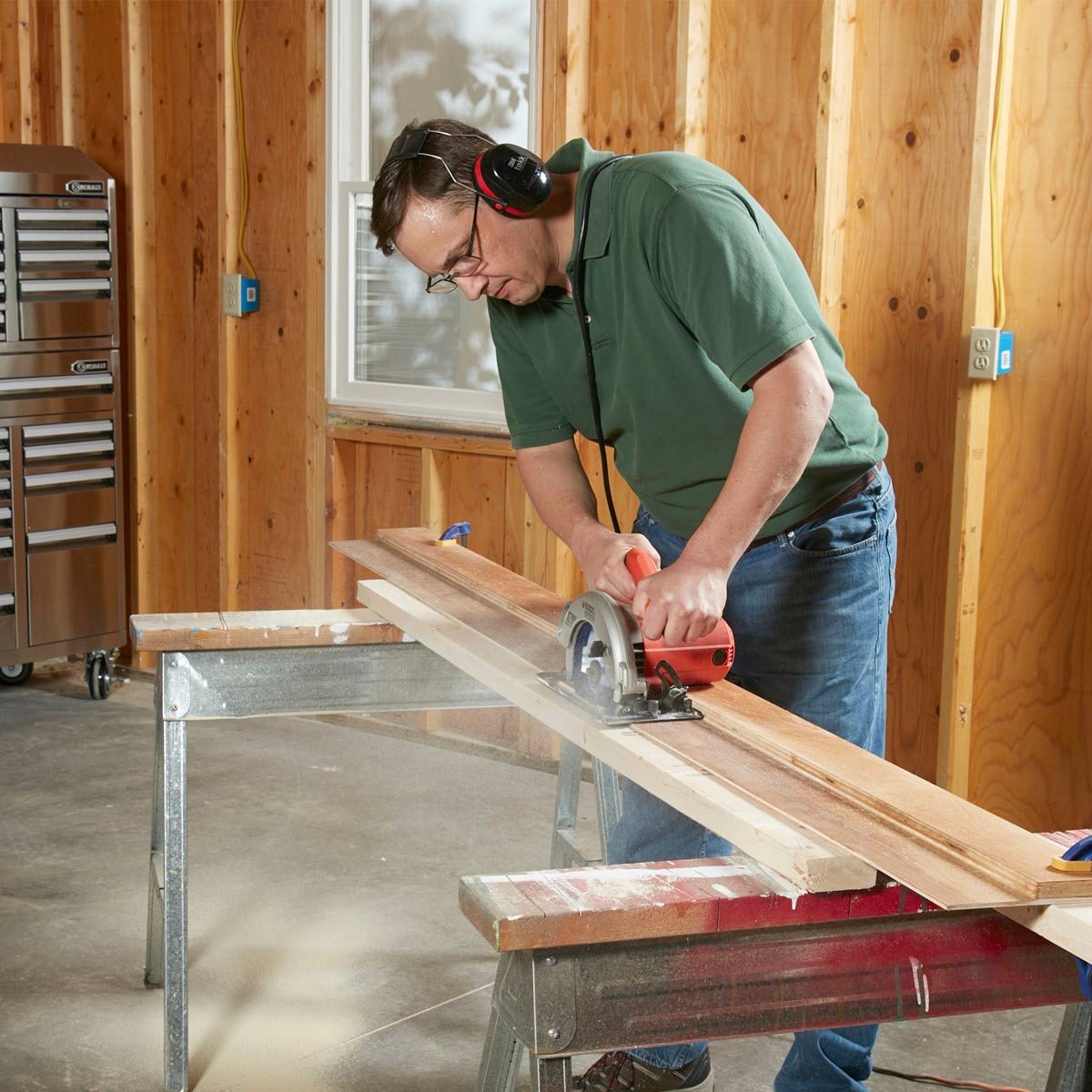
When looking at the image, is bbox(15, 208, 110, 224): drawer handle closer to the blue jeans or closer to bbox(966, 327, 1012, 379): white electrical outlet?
bbox(966, 327, 1012, 379): white electrical outlet

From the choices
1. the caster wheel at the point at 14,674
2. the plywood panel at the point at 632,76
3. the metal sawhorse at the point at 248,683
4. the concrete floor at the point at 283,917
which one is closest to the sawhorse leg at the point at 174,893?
the metal sawhorse at the point at 248,683

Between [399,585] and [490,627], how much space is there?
0.36m

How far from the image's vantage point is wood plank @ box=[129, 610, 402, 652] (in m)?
2.26

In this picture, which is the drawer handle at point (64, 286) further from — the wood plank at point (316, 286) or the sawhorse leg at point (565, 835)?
the sawhorse leg at point (565, 835)

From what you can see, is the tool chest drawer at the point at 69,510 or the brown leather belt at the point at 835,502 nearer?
the brown leather belt at the point at 835,502

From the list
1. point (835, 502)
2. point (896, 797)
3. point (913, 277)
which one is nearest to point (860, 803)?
point (896, 797)

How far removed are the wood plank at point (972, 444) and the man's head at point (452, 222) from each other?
1.47 m

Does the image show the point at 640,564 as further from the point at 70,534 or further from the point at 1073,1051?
the point at 70,534

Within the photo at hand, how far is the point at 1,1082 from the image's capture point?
2367mm

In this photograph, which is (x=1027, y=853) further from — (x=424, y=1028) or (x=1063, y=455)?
(x=1063, y=455)

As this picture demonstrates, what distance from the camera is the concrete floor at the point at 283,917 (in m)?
2.49

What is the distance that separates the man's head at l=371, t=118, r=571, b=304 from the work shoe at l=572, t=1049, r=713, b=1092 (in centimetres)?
122

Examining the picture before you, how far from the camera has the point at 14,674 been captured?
468 centimetres

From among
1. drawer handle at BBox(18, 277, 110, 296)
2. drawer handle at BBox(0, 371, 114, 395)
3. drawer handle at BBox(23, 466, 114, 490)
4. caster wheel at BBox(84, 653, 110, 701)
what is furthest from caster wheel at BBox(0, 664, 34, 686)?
drawer handle at BBox(18, 277, 110, 296)
